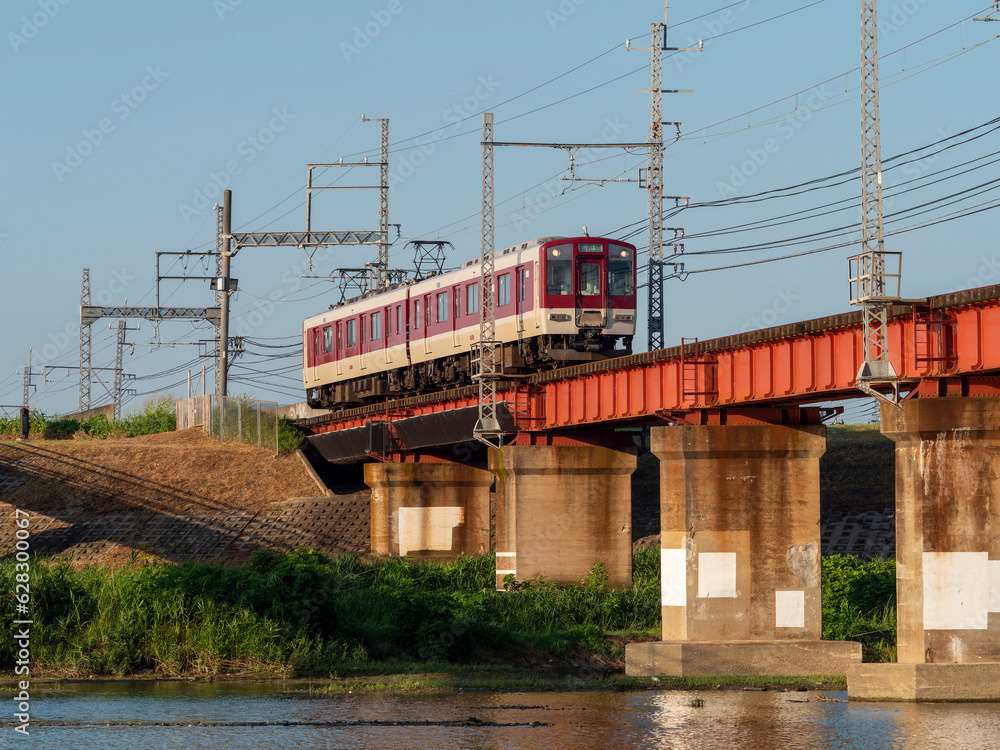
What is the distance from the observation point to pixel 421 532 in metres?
48.3

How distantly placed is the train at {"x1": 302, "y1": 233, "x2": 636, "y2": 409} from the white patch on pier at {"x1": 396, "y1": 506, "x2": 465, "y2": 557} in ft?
13.7

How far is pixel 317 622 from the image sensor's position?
27.7 m

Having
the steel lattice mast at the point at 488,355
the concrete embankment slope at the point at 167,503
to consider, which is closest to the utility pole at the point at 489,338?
the steel lattice mast at the point at 488,355

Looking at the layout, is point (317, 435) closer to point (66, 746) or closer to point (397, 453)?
point (397, 453)

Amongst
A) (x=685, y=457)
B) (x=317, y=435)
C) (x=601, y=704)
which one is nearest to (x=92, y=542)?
(x=317, y=435)

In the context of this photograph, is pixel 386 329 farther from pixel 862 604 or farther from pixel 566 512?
pixel 862 604

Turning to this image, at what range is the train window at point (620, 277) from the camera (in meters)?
39.9

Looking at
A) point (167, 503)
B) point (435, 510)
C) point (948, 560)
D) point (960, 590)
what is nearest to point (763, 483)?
point (948, 560)

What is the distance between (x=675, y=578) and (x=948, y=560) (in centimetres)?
707

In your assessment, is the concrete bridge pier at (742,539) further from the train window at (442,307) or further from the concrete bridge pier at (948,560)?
the train window at (442,307)

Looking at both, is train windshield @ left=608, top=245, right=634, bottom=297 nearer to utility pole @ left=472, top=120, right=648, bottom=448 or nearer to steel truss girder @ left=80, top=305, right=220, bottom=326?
utility pole @ left=472, top=120, right=648, bottom=448

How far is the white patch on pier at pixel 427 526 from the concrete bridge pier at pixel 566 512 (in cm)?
998

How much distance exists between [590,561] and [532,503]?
7.10 ft

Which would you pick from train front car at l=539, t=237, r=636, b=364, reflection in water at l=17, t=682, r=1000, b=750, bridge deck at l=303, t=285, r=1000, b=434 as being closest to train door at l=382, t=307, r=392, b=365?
bridge deck at l=303, t=285, r=1000, b=434
